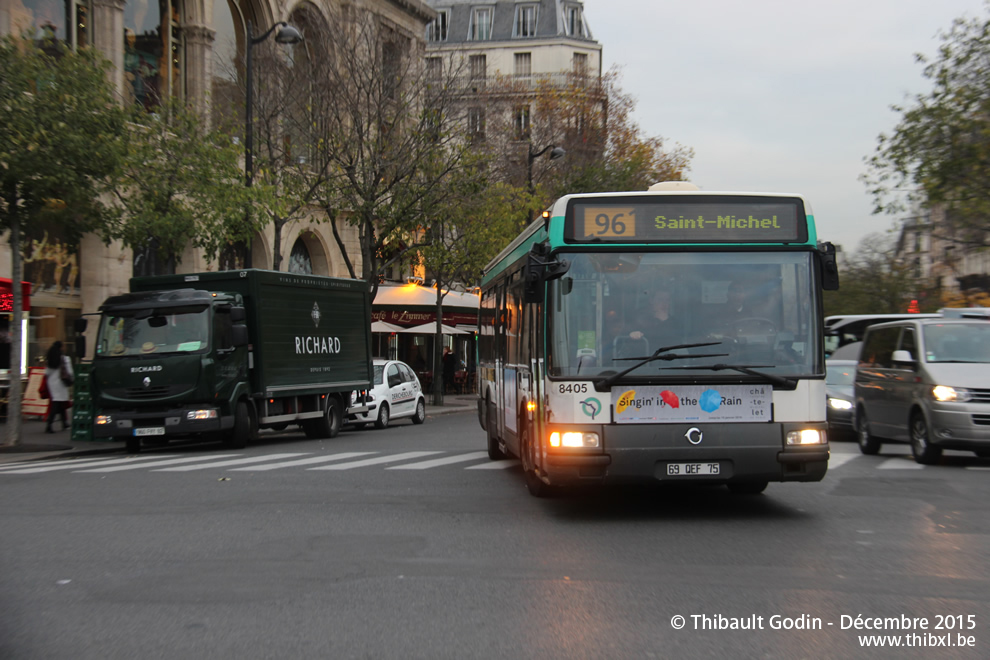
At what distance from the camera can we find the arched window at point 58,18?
2505 centimetres

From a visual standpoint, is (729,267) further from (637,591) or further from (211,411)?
(211,411)

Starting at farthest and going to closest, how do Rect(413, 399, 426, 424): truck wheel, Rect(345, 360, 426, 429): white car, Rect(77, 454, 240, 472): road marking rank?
Rect(413, 399, 426, 424): truck wheel < Rect(345, 360, 426, 429): white car < Rect(77, 454, 240, 472): road marking

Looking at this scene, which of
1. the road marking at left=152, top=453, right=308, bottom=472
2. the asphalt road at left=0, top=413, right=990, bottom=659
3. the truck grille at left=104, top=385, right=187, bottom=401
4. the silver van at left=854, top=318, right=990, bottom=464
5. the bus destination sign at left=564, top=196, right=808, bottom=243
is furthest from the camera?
the truck grille at left=104, top=385, right=187, bottom=401

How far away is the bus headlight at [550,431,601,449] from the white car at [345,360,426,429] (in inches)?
615

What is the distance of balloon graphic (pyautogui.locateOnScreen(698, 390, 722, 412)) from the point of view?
961 cm

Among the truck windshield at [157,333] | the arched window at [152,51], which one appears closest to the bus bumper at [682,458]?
the truck windshield at [157,333]

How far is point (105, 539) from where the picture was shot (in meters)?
9.04

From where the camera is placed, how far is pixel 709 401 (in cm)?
961

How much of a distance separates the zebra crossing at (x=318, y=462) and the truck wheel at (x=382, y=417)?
27.6 feet

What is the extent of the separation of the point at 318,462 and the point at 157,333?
4.60 metres

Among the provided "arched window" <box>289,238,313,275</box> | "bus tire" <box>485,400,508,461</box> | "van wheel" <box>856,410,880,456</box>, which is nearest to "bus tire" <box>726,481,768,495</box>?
"bus tire" <box>485,400,508,461</box>

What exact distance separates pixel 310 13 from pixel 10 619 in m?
31.8

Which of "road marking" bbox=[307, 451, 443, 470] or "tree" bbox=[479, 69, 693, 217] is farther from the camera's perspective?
"tree" bbox=[479, 69, 693, 217]

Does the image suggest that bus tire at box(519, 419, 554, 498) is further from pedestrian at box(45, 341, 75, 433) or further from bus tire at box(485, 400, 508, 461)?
pedestrian at box(45, 341, 75, 433)
